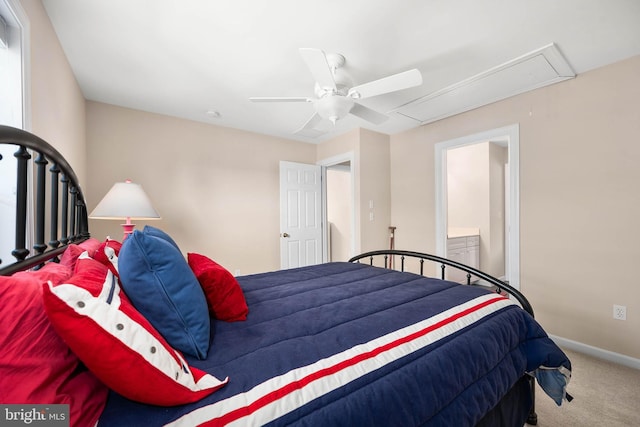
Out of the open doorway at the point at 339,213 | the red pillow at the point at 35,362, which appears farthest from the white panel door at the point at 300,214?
the red pillow at the point at 35,362

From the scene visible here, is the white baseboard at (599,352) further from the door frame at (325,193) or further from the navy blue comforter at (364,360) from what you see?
the door frame at (325,193)

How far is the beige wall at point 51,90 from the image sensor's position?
1486 millimetres

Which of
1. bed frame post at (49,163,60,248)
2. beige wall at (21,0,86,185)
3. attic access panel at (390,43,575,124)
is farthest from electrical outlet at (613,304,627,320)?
beige wall at (21,0,86,185)

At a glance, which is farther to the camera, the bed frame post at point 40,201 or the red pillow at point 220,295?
the red pillow at point 220,295

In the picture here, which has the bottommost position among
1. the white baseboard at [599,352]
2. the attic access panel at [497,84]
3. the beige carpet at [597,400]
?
the beige carpet at [597,400]

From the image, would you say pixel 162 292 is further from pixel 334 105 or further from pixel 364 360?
pixel 334 105

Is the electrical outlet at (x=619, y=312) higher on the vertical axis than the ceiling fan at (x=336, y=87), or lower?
lower

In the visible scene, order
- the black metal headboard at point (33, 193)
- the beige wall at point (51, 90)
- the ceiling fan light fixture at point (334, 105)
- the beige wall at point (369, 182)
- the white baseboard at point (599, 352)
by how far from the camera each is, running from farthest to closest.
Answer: the beige wall at point (369, 182) < the white baseboard at point (599, 352) < the ceiling fan light fixture at point (334, 105) < the beige wall at point (51, 90) < the black metal headboard at point (33, 193)

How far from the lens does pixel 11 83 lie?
1346 mm

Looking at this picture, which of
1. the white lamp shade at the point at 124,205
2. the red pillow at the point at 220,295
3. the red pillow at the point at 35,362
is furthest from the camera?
the white lamp shade at the point at 124,205

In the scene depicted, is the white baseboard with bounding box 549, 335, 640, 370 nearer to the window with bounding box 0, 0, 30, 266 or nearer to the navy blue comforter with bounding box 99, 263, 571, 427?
the navy blue comforter with bounding box 99, 263, 571, 427

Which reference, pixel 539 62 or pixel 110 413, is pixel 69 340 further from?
pixel 539 62

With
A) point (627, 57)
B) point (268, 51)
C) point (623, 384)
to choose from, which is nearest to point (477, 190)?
point (627, 57)

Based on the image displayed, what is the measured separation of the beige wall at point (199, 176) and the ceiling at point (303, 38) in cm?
58
